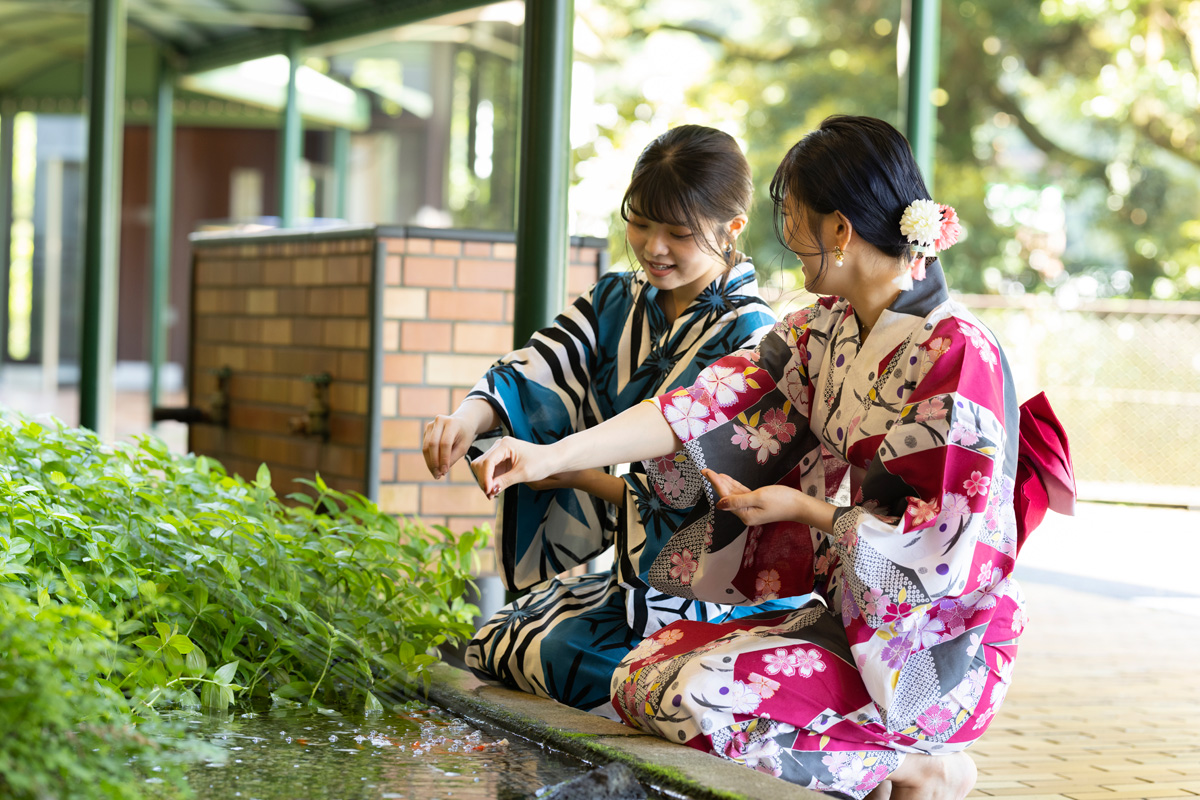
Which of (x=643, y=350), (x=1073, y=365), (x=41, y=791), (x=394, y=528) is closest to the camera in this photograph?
(x=41, y=791)

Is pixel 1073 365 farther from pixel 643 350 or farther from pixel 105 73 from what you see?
pixel 643 350

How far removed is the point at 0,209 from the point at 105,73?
364 inches

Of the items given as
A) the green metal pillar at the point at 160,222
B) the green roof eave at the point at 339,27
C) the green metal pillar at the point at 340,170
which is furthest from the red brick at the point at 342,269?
the green metal pillar at the point at 340,170

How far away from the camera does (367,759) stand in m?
1.71

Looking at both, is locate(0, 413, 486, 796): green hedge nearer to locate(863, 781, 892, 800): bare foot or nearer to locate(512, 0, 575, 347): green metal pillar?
locate(512, 0, 575, 347): green metal pillar

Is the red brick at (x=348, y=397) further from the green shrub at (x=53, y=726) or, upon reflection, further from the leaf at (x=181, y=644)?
the green shrub at (x=53, y=726)

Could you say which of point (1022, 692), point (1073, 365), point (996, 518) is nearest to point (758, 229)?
point (1073, 365)

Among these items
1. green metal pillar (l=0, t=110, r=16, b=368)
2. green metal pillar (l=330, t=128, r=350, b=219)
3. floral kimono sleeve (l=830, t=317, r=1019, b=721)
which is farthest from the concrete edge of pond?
green metal pillar (l=0, t=110, r=16, b=368)

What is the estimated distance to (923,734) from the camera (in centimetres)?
171

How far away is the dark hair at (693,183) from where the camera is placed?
6.83 feet

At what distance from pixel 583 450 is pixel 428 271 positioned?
179cm

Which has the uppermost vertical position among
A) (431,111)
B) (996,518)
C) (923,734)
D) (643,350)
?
(431,111)

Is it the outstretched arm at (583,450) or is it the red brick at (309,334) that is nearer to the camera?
the outstretched arm at (583,450)

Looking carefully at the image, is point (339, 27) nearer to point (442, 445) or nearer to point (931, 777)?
point (442, 445)
